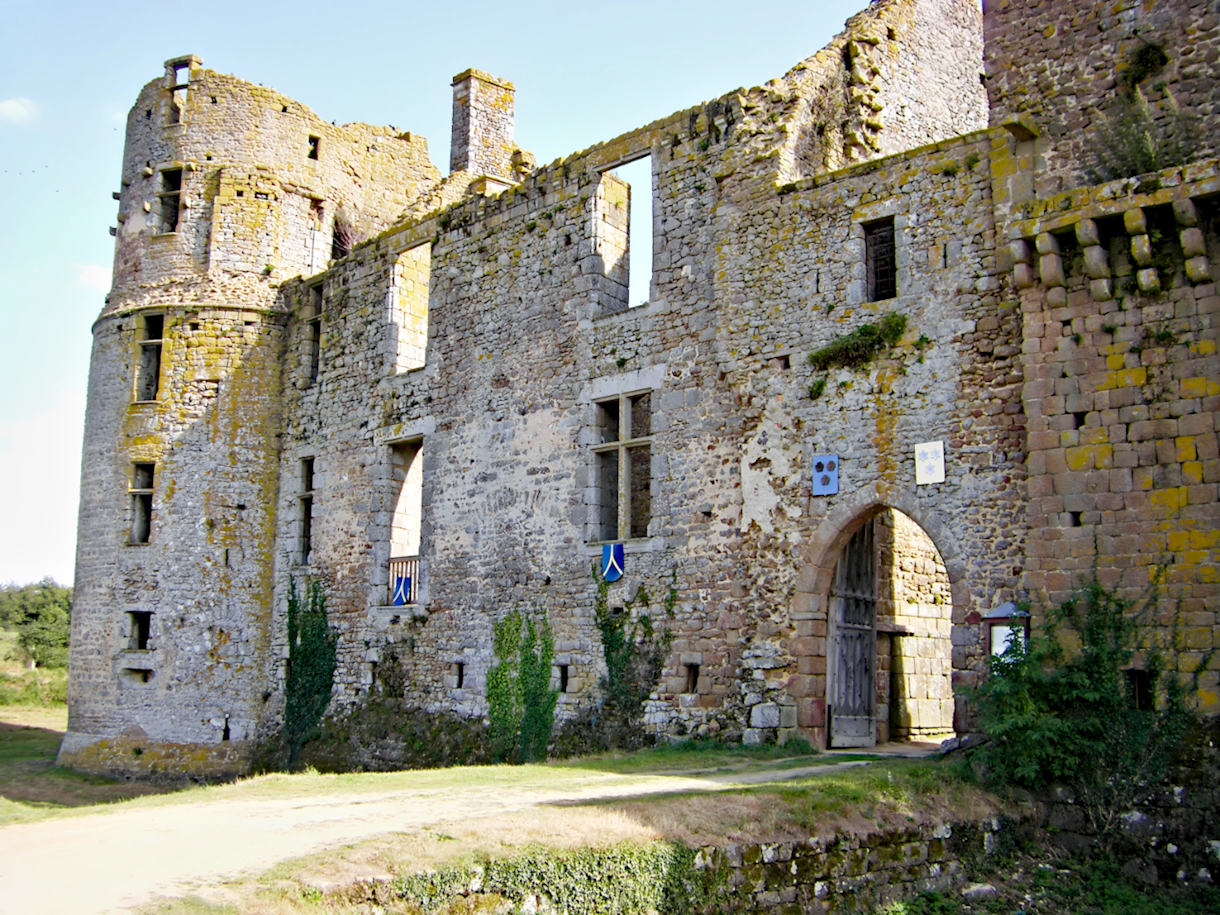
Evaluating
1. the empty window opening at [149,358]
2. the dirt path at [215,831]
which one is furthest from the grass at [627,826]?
the empty window opening at [149,358]

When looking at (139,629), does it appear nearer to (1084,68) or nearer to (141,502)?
(141,502)

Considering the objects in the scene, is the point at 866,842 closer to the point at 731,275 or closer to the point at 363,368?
the point at 731,275


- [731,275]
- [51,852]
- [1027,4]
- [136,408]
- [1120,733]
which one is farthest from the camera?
[136,408]

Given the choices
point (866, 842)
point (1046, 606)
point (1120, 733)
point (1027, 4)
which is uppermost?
point (1027, 4)

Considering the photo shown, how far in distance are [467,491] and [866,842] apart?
8511 millimetres

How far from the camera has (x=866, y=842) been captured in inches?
314

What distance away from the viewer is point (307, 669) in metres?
17.3

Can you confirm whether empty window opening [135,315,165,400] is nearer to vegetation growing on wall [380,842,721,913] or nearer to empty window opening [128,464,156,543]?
empty window opening [128,464,156,543]

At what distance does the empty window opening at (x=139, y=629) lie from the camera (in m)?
17.8

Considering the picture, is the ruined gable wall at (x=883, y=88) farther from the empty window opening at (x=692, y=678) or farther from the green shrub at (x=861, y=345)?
the empty window opening at (x=692, y=678)

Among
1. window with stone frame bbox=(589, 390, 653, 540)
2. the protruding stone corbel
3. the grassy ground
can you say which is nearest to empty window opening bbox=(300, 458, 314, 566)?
the grassy ground

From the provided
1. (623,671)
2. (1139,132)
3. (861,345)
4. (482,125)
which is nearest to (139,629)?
(623,671)

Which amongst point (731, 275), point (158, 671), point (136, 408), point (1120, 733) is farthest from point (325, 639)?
point (1120, 733)

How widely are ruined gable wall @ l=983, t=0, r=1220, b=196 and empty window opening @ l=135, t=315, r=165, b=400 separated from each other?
13.8 metres
